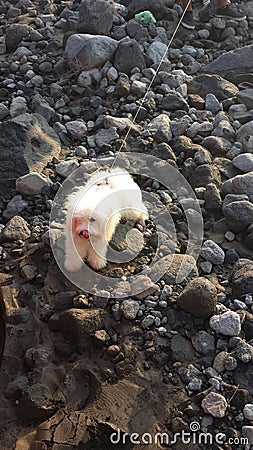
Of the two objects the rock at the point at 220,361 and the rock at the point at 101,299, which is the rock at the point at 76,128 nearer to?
the rock at the point at 101,299

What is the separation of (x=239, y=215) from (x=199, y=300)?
79 cm

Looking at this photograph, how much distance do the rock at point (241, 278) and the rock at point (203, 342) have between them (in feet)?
1.11

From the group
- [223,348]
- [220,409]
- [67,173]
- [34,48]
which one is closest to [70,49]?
[34,48]

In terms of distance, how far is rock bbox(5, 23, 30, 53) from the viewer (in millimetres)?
5316

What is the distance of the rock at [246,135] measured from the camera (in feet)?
14.0

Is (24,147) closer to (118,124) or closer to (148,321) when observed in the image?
(118,124)

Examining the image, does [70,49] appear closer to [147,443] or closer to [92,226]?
[92,226]

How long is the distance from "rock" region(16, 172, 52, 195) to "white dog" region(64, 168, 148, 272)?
0.98 feet

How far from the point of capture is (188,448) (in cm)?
272

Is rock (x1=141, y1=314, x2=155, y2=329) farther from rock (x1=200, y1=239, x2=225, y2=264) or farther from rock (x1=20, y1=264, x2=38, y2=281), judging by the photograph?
rock (x1=20, y1=264, x2=38, y2=281)

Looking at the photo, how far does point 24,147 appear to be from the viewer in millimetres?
4211

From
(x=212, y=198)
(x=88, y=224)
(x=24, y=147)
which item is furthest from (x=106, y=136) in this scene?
(x=88, y=224)

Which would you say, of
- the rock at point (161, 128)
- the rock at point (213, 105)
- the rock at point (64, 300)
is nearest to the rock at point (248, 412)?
the rock at point (64, 300)

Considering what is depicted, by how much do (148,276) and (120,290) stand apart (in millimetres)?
188
